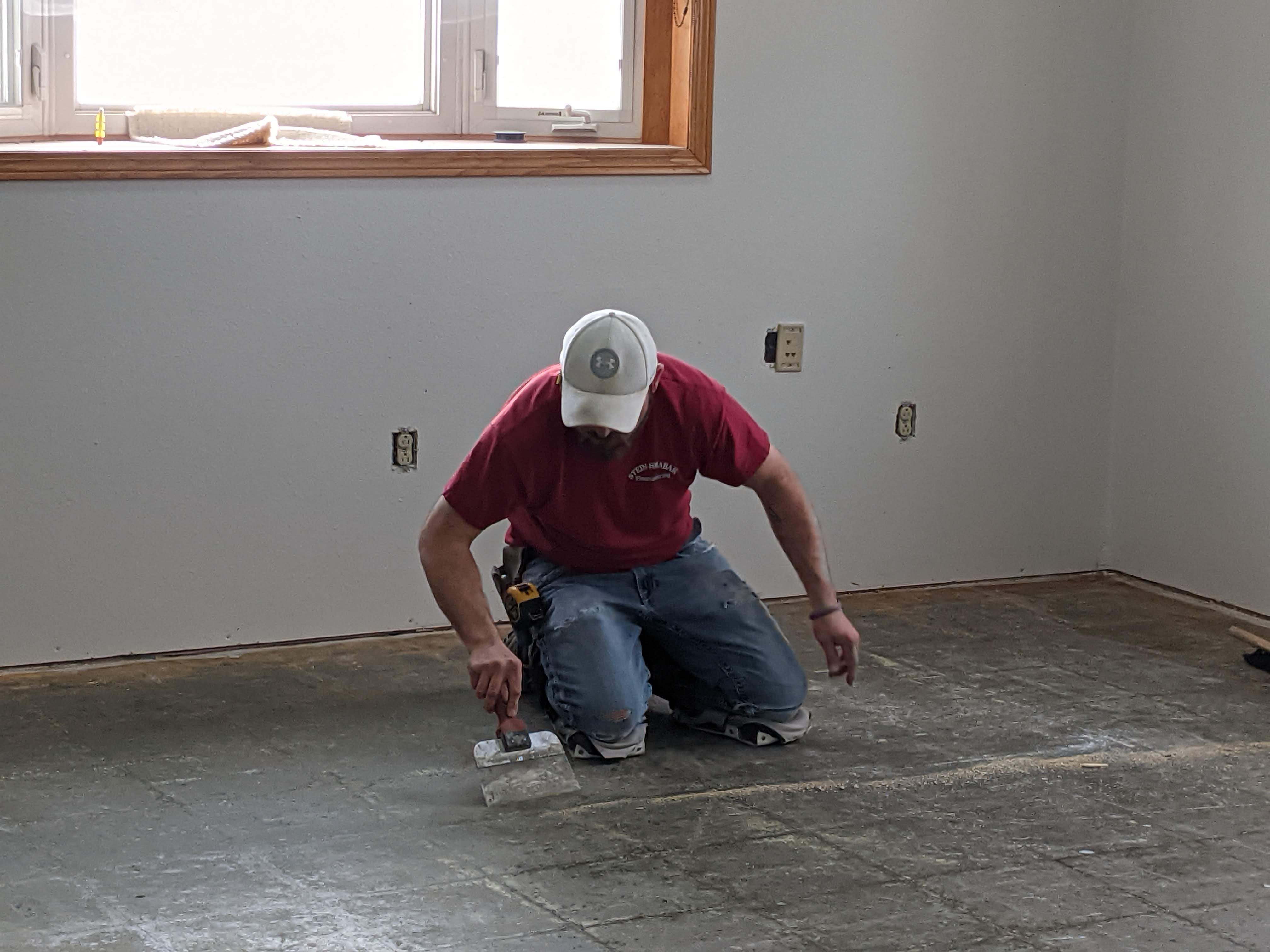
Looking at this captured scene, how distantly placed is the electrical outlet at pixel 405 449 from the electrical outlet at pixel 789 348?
0.88 meters

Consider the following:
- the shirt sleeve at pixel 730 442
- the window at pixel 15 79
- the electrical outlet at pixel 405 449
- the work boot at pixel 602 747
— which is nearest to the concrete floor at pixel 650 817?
the work boot at pixel 602 747

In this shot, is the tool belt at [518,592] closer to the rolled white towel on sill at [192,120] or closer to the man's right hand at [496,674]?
the man's right hand at [496,674]

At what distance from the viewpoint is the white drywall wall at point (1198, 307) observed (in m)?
3.73

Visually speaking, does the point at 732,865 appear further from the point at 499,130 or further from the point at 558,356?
the point at 499,130

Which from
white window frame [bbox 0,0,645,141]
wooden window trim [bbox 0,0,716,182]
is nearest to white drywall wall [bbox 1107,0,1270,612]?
wooden window trim [bbox 0,0,716,182]

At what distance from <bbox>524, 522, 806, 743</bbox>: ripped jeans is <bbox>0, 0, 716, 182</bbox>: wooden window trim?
3.02 ft

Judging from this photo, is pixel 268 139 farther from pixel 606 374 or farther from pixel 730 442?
pixel 730 442

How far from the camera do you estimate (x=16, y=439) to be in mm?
3121

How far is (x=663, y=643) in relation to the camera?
2971 mm

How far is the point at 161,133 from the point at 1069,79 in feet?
7.07

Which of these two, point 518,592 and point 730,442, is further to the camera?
point 518,592

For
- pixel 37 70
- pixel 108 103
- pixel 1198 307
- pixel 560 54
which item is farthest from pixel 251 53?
pixel 1198 307

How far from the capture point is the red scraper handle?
2613 mm

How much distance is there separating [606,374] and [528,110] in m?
1.23
